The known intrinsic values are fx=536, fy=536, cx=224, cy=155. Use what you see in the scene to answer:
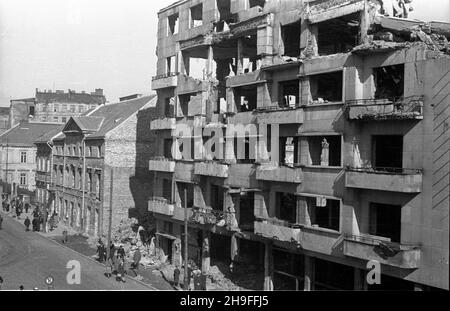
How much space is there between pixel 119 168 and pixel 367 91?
29.8 metres

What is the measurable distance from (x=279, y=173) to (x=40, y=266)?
61.2 ft

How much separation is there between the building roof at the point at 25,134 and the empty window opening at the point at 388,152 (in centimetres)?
6162

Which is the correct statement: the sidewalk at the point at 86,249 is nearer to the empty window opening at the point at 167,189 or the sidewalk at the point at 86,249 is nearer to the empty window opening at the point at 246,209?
the empty window opening at the point at 167,189

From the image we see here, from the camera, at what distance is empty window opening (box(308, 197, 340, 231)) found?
26.0 m

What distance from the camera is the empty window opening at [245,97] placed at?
110ft

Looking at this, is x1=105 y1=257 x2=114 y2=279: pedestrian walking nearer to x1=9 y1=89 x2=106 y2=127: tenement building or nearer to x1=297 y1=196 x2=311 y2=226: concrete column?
x1=297 y1=196 x2=311 y2=226: concrete column

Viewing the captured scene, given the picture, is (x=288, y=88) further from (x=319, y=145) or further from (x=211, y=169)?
(x=211, y=169)

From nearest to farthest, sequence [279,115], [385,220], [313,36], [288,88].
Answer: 1. [385,220]
2. [313,36]
3. [279,115]
4. [288,88]

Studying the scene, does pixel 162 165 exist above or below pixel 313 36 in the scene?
below

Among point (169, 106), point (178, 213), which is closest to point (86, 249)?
point (178, 213)

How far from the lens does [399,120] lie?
22.6m

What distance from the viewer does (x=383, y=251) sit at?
2227cm

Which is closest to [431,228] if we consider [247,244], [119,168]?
[247,244]

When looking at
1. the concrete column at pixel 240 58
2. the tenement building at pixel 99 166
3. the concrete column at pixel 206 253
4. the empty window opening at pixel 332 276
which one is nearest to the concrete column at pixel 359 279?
the empty window opening at pixel 332 276
